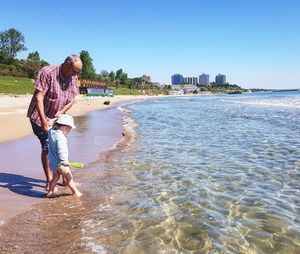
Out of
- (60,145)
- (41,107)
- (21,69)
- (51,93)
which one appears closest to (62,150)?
(60,145)

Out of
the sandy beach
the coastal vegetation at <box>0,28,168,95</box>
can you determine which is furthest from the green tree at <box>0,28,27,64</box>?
the sandy beach

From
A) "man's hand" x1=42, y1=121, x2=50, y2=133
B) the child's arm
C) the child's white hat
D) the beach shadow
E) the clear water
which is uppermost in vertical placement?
the child's white hat

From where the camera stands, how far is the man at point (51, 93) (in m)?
5.83

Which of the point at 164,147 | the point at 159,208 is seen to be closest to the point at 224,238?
the point at 159,208

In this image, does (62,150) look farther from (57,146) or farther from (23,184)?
(23,184)

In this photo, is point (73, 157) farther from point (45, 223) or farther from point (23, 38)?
point (23, 38)

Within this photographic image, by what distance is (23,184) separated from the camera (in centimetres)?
657

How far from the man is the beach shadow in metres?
0.71

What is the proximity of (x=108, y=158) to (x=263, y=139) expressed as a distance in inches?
239

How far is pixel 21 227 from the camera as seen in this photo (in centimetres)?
459

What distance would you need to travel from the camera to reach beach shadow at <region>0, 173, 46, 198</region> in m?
6.12

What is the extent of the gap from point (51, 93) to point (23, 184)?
183 centimetres

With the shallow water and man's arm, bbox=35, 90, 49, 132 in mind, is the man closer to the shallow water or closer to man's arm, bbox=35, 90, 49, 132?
man's arm, bbox=35, 90, 49, 132

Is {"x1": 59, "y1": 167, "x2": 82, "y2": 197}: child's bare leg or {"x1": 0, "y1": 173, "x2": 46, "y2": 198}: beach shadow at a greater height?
{"x1": 59, "y1": 167, "x2": 82, "y2": 197}: child's bare leg
